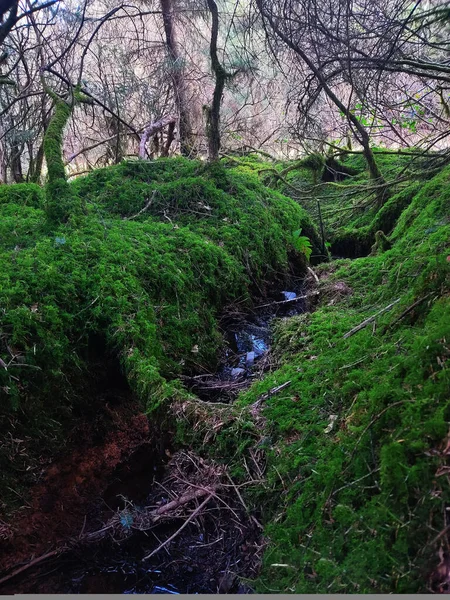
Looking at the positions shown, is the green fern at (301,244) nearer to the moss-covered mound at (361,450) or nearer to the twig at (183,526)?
the moss-covered mound at (361,450)

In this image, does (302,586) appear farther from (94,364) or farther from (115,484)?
(94,364)

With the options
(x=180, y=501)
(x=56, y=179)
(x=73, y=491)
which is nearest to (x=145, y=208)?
(x=56, y=179)

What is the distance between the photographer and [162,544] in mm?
2373

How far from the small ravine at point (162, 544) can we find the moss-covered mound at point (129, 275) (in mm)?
558

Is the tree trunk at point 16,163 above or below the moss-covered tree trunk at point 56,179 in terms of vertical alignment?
above

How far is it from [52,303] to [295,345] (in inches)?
79.4

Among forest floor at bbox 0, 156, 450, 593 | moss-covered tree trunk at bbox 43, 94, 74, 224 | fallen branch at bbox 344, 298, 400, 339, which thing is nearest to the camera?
forest floor at bbox 0, 156, 450, 593

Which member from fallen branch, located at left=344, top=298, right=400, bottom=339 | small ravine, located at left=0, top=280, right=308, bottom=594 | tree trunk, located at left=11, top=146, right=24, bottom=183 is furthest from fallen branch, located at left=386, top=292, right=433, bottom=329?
tree trunk, located at left=11, top=146, right=24, bottom=183

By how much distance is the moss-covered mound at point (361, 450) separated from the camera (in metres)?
1.49

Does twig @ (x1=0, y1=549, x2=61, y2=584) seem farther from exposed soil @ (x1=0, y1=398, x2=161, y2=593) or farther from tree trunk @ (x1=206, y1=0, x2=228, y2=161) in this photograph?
tree trunk @ (x1=206, y1=0, x2=228, y2=161)

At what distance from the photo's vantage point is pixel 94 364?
3.29 m

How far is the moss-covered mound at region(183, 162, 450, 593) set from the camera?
149 cm

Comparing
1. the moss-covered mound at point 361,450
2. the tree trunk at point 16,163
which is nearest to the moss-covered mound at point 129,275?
the moss-covered mound at point 361,450

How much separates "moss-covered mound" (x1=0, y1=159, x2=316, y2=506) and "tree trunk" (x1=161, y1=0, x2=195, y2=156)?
3503 millimetres
